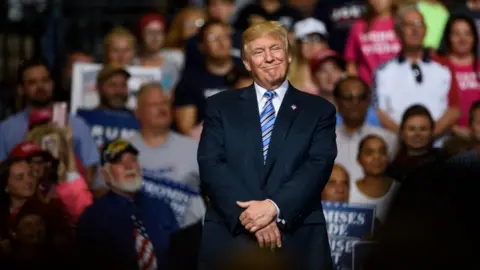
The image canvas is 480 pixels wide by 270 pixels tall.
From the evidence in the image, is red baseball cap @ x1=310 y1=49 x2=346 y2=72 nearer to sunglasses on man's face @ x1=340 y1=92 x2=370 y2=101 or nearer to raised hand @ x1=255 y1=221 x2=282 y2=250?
sunglasses on man's face @ x1=340 y1=92 x2=370 y2=101

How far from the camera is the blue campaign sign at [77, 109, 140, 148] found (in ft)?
31.7

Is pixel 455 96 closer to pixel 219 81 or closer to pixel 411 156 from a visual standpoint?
pixel 411 156

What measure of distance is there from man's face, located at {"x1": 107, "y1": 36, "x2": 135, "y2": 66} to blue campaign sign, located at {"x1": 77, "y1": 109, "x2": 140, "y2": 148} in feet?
3.59

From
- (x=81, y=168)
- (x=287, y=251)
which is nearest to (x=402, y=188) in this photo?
(x=287, y=251)

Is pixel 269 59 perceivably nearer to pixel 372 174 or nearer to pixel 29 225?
pixel 29 225

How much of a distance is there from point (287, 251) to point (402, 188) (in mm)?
2575

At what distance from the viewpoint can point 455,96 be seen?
9.80m

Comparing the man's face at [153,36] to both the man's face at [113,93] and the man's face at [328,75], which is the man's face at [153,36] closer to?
the man's face at [113,93]

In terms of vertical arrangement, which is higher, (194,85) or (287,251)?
(194,85)

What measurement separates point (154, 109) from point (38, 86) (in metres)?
1.03

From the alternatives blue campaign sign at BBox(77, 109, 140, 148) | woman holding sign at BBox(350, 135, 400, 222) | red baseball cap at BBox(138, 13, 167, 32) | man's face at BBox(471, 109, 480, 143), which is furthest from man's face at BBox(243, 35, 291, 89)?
red baseball cap at BBox(138, 13, 167, 32)

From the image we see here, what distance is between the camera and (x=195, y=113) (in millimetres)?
9758

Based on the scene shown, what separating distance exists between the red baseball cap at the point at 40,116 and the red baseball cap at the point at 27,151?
553 mm

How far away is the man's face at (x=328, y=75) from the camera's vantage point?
983 centimetres
